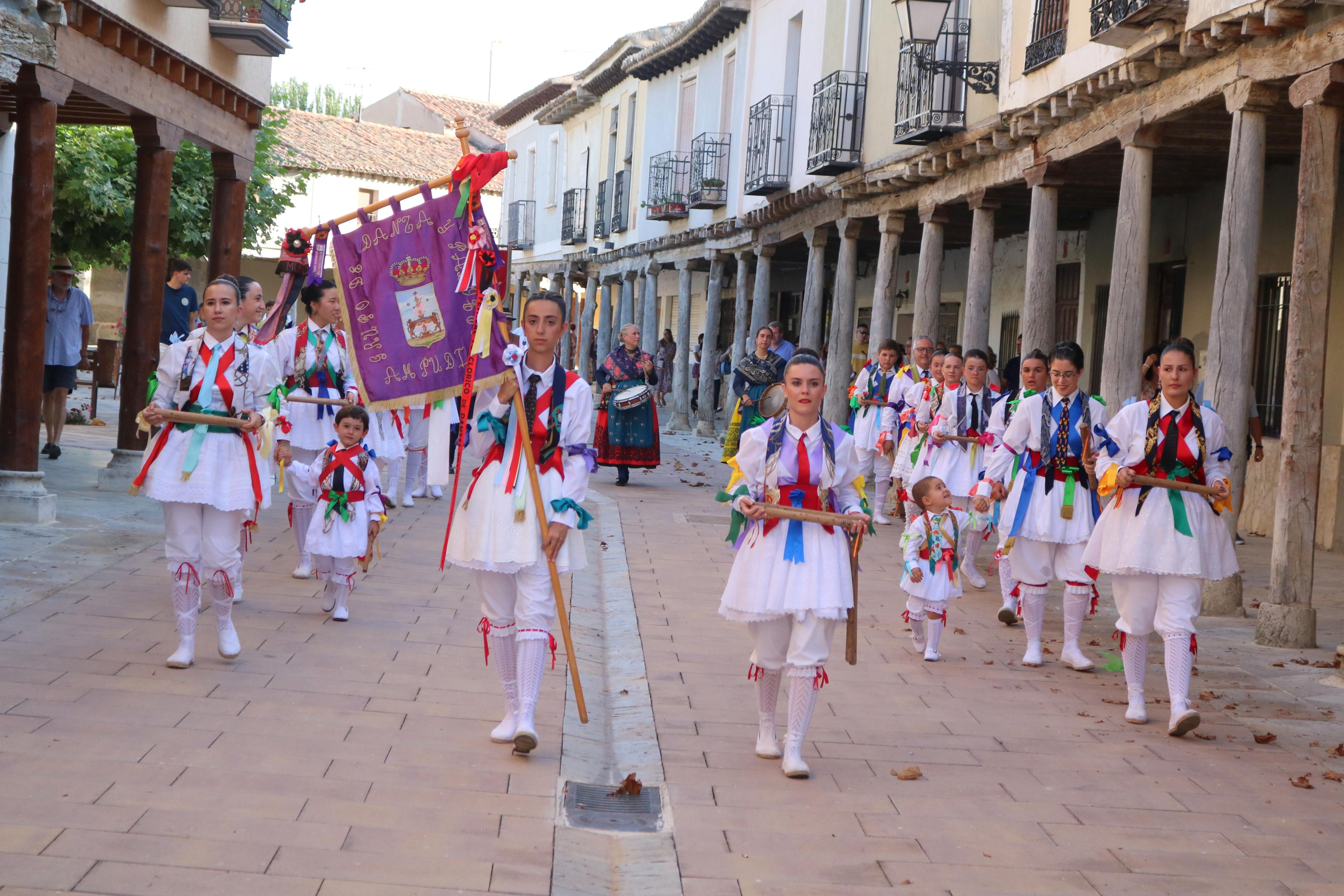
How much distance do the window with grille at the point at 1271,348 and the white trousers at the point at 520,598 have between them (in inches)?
417

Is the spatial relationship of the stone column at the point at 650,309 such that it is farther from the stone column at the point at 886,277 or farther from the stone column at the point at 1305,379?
the stone column at the point at 1305,379

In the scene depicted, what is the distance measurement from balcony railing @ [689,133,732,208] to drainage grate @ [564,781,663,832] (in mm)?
20467

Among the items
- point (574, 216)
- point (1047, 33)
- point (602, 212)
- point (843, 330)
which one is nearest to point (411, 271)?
point (1047, 33)

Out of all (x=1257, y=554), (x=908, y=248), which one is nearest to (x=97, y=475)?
(x=1257, y=554)

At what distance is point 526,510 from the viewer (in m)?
5.21

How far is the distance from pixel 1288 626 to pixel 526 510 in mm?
5264

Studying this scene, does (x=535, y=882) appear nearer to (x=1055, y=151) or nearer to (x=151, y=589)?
(x=151, y=589)

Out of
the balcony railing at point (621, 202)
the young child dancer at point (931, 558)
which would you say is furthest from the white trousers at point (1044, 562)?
the balcony railing at point (621, 202)

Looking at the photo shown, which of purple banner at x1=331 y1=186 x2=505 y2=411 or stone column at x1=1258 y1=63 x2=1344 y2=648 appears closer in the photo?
purple banner at x1=331 y1=186 x2=505 y2=411

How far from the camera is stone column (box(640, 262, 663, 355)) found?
29.0 m

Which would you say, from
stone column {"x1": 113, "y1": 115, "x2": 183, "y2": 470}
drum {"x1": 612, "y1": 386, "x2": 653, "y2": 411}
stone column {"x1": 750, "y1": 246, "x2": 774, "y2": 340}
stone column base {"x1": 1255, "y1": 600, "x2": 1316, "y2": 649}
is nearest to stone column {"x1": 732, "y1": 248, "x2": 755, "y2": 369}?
stone column {"x1": 750, "y1": 246, "x2": 774, "y2": 340}

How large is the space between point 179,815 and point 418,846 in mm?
761

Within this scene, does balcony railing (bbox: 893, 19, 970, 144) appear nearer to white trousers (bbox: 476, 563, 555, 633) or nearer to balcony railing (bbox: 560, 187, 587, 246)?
white trousers (bbox: 476, 563, 555, 633)

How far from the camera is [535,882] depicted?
394cm
